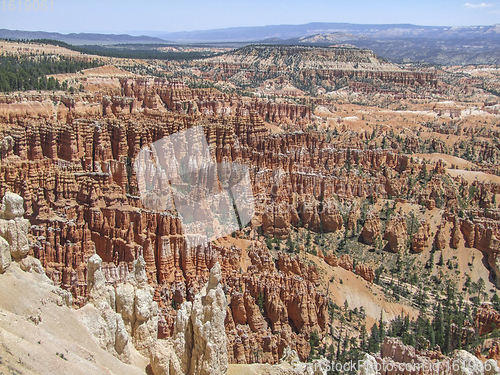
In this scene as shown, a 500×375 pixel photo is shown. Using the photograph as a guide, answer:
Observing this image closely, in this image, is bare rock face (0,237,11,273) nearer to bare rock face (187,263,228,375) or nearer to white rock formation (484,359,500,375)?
bare rock face (187,263,228,375)

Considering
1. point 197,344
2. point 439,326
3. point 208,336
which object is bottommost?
point 439,326

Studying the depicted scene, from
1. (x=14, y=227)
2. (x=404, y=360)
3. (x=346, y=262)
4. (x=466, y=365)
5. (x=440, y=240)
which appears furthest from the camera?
(x=440, y=240)

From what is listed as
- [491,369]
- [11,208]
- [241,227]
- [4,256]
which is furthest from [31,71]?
[491,369]

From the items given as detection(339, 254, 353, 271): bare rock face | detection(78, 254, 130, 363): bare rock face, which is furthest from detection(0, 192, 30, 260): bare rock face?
detection(339, 254, 353, 271): bare rock face

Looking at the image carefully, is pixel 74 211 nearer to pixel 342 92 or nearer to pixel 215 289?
pixel 215 289

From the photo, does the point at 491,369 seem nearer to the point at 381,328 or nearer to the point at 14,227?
the point at 381,328

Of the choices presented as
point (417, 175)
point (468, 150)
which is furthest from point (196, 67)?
point (417, 175)
